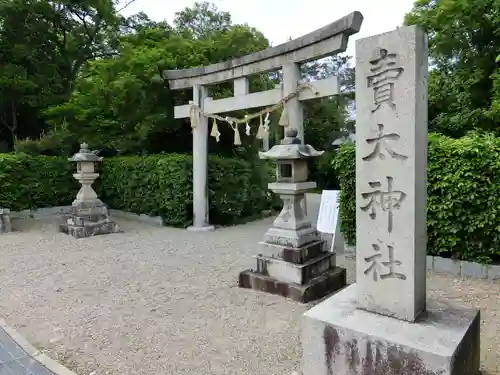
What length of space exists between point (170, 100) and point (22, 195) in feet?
16.8

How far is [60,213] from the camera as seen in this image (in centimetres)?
1154

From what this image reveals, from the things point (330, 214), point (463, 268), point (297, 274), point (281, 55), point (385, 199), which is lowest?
point (463, 268)

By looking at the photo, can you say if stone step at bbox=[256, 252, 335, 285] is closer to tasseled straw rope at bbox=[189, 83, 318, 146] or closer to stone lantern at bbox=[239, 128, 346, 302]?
stone lantern at bbox=[239, 128, 346, 302]

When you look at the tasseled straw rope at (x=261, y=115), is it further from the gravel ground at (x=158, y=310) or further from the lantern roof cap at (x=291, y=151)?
the gravel ground at (x=158, y=310)

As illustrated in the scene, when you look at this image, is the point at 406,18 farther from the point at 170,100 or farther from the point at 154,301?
the point at 154,301

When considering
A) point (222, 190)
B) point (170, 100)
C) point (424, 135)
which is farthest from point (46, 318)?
point (170, 100)

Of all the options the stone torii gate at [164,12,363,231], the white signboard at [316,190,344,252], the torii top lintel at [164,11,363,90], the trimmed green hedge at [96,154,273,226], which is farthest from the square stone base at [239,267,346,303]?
the trimmed green hedge at [96,154,273,226]

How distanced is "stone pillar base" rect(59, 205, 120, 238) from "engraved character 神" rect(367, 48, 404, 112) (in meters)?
7.71

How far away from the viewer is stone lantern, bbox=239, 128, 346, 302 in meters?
4.71

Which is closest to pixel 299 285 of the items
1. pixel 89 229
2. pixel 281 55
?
pixel 281 55

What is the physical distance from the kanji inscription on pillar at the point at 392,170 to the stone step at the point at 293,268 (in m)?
1.93

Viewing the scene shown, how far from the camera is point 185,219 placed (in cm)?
963

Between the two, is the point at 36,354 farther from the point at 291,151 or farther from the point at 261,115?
the point at 261,115

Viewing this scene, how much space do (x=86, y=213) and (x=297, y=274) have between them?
615 centimetres
